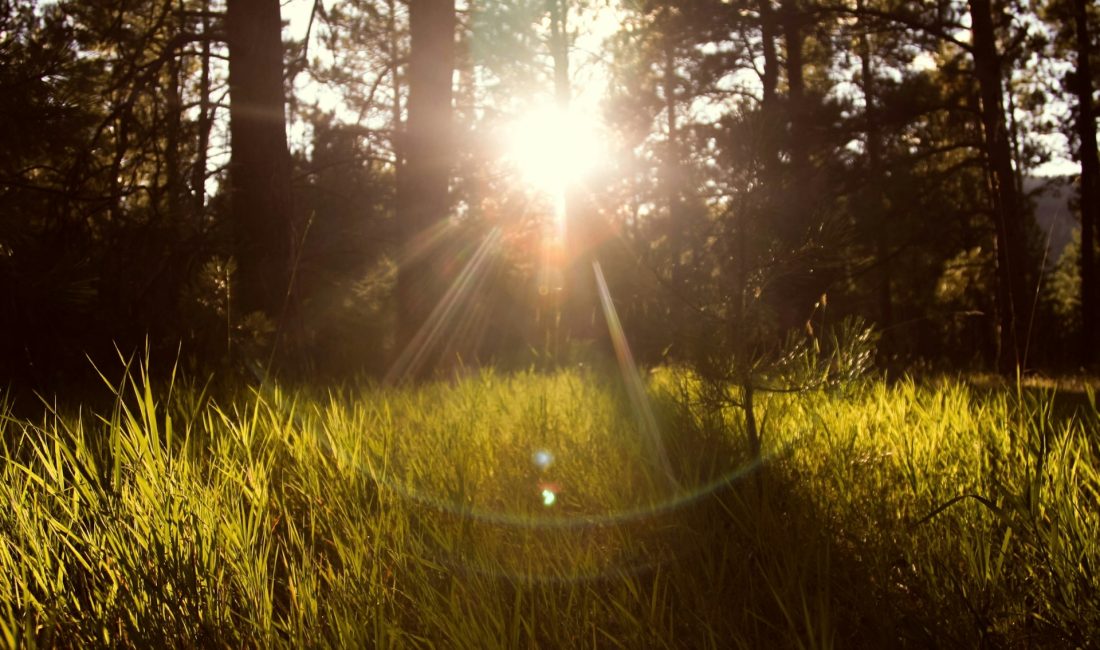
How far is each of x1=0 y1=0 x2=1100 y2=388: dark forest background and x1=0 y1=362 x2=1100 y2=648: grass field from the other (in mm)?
518

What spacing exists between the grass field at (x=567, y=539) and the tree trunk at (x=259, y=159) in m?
2.27

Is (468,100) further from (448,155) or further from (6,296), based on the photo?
(6,296)

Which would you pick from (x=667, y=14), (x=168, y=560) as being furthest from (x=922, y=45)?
(x=168, y=560)

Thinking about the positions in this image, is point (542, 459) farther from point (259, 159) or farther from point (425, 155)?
point (425, 155)

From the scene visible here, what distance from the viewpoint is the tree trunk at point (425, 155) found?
612cm

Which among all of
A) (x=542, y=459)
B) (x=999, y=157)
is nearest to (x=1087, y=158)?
(x=999, y=157)

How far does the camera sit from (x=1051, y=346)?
17.6 meters

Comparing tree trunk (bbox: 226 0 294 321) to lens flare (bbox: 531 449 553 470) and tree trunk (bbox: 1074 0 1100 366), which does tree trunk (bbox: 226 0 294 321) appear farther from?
tree trunk (bbox: 1074 0 1100 366)

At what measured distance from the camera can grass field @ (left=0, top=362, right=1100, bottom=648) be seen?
56.3 inches

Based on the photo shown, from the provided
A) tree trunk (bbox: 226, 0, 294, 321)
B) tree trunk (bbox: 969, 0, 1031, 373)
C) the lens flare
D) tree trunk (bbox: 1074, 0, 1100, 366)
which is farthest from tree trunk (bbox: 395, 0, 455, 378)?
tree trunk (bbox: 1074, 0, 1100, 366)

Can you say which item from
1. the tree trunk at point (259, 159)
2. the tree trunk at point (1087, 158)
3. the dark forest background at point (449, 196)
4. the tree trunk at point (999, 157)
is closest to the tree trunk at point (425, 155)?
the dark forest background at point (449, 196)

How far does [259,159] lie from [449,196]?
81.1 inches

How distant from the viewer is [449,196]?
6.76 meters

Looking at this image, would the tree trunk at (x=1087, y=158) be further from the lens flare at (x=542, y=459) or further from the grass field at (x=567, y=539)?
the lens flare at (x=542, y=459)
